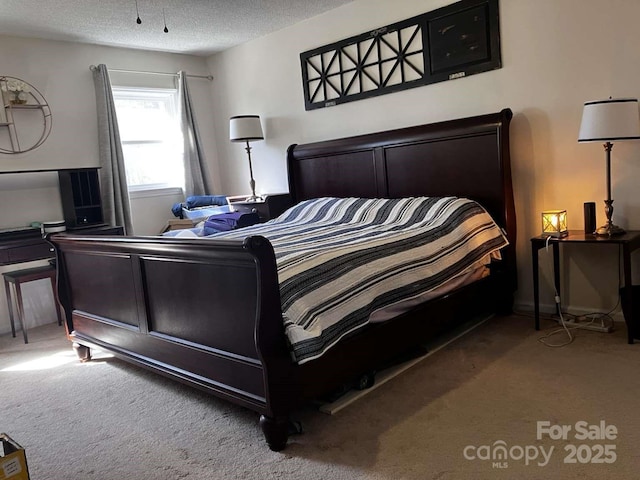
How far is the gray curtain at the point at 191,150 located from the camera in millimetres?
5270

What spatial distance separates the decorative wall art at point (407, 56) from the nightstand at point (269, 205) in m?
0.82

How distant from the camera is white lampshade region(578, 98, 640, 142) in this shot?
276 centimetres

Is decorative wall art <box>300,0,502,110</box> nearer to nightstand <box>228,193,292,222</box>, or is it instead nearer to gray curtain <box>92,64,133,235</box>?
nightstand <box>228,193,292,222</box>

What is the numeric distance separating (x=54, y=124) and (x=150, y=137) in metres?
0.92

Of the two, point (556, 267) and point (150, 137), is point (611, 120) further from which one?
point (150, 137)

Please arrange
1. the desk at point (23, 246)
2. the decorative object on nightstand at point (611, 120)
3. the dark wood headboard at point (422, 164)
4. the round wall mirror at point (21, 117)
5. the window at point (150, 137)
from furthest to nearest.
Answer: the window at point (150, 137)
the round wall mirror at point (21, 117)
the desk at point (23, 246)
the dark wood headboard at point (422, 164)
the decorative object on nightstand at point (611, 120)

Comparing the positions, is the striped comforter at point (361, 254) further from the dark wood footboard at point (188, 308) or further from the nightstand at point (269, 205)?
the nightstand at point (269, 205)

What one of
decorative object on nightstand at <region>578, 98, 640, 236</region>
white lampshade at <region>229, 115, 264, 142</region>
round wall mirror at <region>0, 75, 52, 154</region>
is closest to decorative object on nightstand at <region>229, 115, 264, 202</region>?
white lampshade at <region>229, 115, 264, 142</region>

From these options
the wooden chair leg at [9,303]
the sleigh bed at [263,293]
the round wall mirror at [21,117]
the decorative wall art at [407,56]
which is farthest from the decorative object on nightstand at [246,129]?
the wooden chair leg at [9,303]

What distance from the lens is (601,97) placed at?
308cm

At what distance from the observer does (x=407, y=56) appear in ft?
12.7

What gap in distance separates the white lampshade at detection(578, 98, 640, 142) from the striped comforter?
0.81 metres

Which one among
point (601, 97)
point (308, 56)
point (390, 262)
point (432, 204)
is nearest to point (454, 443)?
point (390, 262)

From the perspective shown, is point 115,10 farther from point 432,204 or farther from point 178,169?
point 432,204
